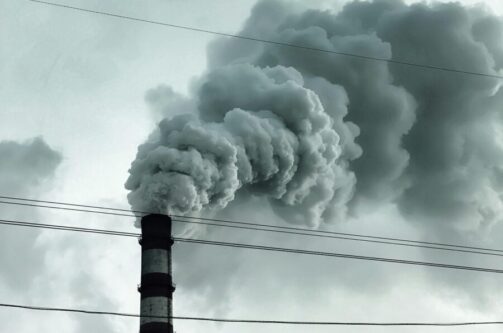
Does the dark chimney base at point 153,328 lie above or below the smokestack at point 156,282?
below

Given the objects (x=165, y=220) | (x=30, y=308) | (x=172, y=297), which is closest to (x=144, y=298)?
(x=172, y=297)

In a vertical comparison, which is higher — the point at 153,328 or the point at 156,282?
the point at 156,282

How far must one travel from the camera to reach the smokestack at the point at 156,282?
2955cm

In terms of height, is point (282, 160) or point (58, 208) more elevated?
point (282, 160)

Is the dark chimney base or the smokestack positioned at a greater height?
the smokestack

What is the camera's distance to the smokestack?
2955cm

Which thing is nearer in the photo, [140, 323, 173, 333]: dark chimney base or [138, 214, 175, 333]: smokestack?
[140, 323, 173, 333]: dark chimney base

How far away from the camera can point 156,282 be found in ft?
99.0

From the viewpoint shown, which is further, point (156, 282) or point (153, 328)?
point (156, 282)

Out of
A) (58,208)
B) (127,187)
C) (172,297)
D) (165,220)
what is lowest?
(58,208)

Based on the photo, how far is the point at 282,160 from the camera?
3747 cm

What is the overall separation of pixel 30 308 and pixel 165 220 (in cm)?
1740

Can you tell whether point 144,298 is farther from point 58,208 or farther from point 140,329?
point 58,208

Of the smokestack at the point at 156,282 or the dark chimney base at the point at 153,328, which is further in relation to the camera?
the smokestack at the point at 156,282
